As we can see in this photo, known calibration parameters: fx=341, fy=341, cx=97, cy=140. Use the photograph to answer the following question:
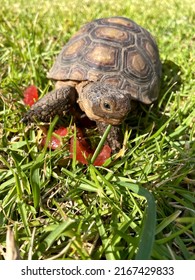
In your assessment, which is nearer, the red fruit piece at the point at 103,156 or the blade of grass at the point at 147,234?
the blade of grass at the point at 147,234

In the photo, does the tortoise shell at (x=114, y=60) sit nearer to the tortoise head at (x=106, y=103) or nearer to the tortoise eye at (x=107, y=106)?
the tortoise head at (x=106, y=103)

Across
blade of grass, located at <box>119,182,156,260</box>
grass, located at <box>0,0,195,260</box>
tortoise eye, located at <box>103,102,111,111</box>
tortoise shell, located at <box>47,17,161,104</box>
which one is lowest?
grass, located at <box>0,0,195,260</box>

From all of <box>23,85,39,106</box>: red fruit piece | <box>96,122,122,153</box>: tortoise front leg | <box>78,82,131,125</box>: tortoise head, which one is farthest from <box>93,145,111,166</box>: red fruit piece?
<box>23,85,39,106</box>: red fruit piece

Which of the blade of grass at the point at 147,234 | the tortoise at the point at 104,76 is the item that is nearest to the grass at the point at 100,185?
the blade of grass at the point at 147,234

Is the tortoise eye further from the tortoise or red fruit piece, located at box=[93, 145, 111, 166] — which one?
red fruit piece, located at box=[93, 145, 111, 166]

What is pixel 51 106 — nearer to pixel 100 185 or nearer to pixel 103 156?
pixel 103 156
